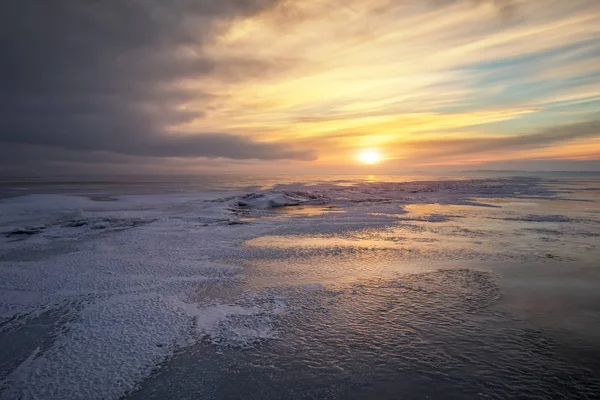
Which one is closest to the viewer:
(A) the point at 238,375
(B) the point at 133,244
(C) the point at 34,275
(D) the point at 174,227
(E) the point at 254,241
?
(A) the point at 238,375

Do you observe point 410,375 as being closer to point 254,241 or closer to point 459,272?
point 459,272

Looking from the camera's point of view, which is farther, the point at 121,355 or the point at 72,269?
the point at 72,269

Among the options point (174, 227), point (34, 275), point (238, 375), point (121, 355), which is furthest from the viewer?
point (174, 227)

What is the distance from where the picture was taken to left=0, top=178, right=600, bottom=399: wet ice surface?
355cm

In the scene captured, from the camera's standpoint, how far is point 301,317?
5055mm

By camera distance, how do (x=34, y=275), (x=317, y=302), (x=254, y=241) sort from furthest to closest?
(x=254, y=241) → (x=34, y=275) → (x=317, y=302)

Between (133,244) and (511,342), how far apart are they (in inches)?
362

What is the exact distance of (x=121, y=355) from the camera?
4070 mm

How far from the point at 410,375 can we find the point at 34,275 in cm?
727

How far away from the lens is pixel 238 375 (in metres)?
3.69

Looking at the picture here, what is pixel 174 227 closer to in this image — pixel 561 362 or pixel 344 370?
pixel 344 370

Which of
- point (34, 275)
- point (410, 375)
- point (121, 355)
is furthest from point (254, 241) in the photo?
point (410, 375)

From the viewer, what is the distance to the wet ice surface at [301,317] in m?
3.55

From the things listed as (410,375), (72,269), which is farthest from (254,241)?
(410,375)
